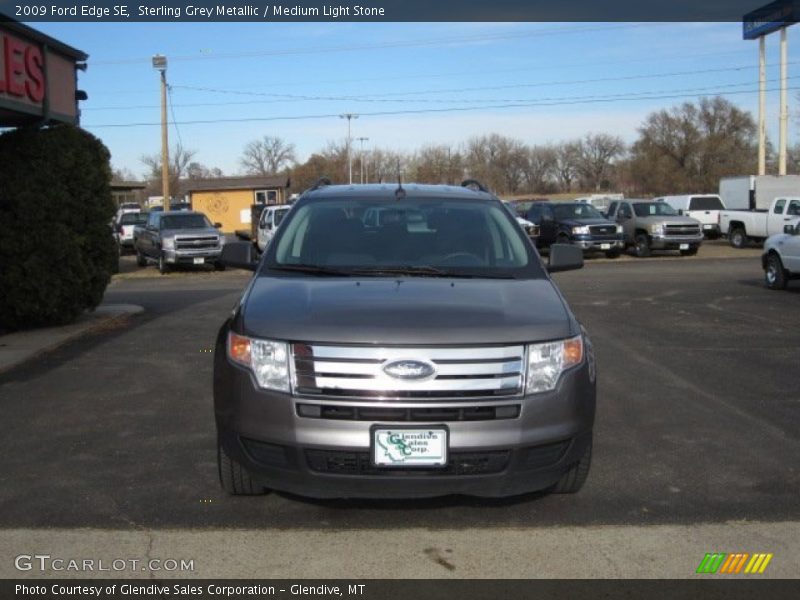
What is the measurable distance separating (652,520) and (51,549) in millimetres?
3162

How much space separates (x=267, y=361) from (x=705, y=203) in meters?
34.0

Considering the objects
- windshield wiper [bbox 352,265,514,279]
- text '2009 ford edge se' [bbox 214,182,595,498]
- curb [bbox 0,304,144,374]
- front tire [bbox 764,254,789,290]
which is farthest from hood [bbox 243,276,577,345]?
front tire [bbox 764,254,789,290]

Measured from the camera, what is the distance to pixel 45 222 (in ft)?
36.8

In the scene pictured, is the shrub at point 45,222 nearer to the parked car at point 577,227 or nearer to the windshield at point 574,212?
the parked car at point 577,227

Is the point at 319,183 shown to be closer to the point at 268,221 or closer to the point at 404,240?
the point at 404,240

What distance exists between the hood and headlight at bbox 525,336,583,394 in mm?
52

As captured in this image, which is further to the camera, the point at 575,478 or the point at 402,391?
the point at 575,478

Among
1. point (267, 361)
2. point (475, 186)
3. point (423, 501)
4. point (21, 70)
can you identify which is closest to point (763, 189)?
point (21, 70)

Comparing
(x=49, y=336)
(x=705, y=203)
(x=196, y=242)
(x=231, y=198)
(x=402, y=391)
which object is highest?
(x=231, y=198)

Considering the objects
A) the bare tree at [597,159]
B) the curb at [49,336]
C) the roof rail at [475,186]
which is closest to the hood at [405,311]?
the roof rail at [475,186]

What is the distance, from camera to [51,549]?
13.6 feet

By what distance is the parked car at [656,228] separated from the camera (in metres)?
27.4

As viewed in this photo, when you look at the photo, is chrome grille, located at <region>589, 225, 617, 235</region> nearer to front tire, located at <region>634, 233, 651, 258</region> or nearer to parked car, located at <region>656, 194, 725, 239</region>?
front tire, located at <region>634, 233, 651, 258</region>
